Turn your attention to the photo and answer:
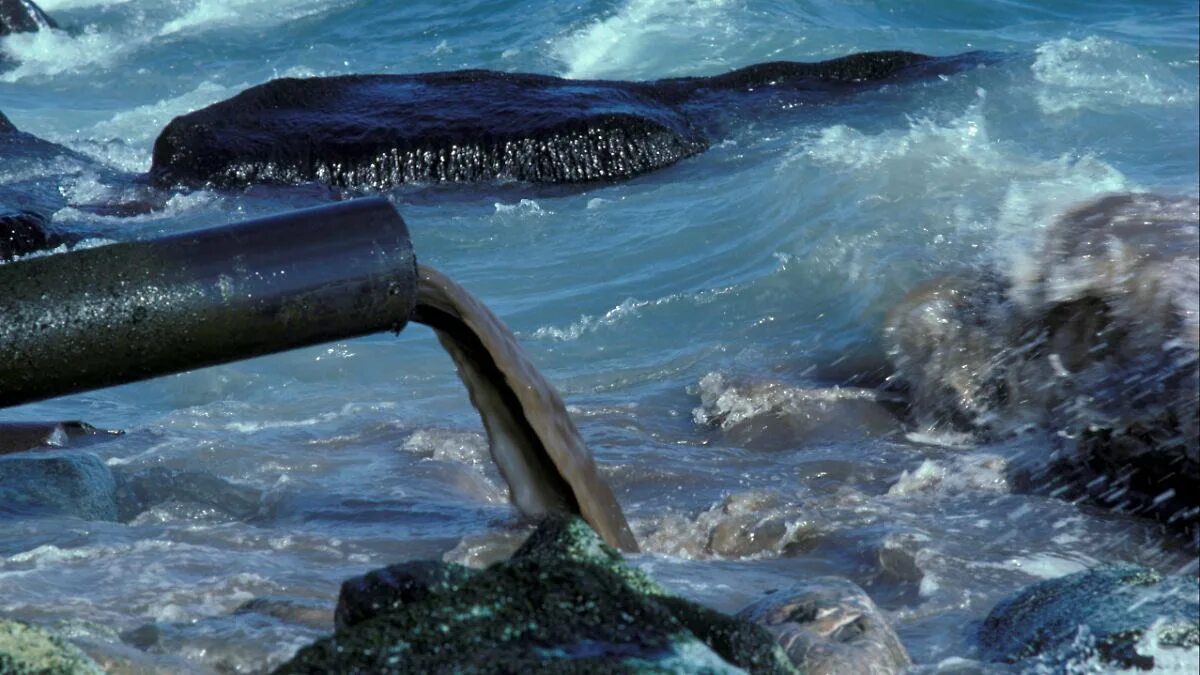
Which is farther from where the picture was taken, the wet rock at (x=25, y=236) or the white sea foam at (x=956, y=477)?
the wet rock at (x=25, y=236)

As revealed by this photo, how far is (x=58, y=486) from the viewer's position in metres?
4.74

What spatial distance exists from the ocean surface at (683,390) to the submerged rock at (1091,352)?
0.37ft

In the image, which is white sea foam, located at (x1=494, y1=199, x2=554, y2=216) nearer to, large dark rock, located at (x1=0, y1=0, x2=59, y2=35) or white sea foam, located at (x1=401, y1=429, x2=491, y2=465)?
white sea foam, located at (x1=401, y1=429, x2=491, y2=465)

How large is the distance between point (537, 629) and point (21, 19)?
16295 millimetres

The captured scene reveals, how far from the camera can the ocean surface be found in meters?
4.07

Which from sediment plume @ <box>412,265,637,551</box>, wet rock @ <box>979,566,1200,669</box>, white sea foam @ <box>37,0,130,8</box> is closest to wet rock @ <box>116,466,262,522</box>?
sediment plume @ <box>412,265,637,551</box>

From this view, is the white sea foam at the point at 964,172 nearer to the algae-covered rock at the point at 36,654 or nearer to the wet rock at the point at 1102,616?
the wet rock at the point at 1102,616

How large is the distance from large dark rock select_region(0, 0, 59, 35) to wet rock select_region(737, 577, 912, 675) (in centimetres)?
1518

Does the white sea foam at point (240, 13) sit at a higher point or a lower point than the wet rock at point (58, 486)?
higher

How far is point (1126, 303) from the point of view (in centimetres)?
521

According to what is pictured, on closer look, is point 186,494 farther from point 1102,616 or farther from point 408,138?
point 408,138

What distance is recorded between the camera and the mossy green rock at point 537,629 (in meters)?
2.04

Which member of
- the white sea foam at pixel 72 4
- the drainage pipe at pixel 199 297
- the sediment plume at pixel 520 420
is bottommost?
the sediment plume at pixel 520 420

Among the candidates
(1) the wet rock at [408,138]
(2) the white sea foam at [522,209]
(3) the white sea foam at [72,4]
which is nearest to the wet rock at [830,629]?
(2) the white sea foam at [522,209]
